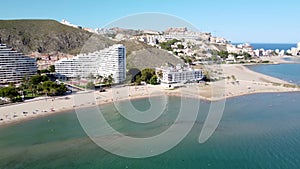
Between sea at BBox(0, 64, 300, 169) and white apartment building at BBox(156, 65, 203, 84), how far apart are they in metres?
7.11

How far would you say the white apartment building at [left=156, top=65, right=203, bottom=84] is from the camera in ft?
73.2

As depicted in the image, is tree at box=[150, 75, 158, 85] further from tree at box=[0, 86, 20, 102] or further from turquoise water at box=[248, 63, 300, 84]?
turquoise water at box=[248, 63, 300, 84]

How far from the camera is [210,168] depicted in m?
8.51

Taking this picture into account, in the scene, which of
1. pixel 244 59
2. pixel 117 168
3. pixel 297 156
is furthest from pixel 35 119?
pixel 244 59

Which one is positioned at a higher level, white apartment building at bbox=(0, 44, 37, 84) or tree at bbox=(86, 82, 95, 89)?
white apartment building at bbox=(0, 44, 37, 84)

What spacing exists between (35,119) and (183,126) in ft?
24.9

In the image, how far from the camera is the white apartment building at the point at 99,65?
71.2 feet

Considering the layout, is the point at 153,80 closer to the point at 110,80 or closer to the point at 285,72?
the point at 110,80

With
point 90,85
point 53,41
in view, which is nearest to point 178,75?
point 90,85

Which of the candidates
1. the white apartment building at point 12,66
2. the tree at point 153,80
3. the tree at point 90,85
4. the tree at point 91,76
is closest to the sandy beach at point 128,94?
the tree at point 153,80

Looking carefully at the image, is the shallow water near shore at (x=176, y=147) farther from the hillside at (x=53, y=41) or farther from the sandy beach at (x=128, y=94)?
the hillside at (x=53, y=41)

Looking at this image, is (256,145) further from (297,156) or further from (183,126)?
(183,126)

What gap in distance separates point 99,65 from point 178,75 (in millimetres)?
6744

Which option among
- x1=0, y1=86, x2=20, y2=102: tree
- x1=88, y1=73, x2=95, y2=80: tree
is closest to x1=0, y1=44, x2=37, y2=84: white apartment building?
x1=88, y1=73, x2=95, y2=80: tree
